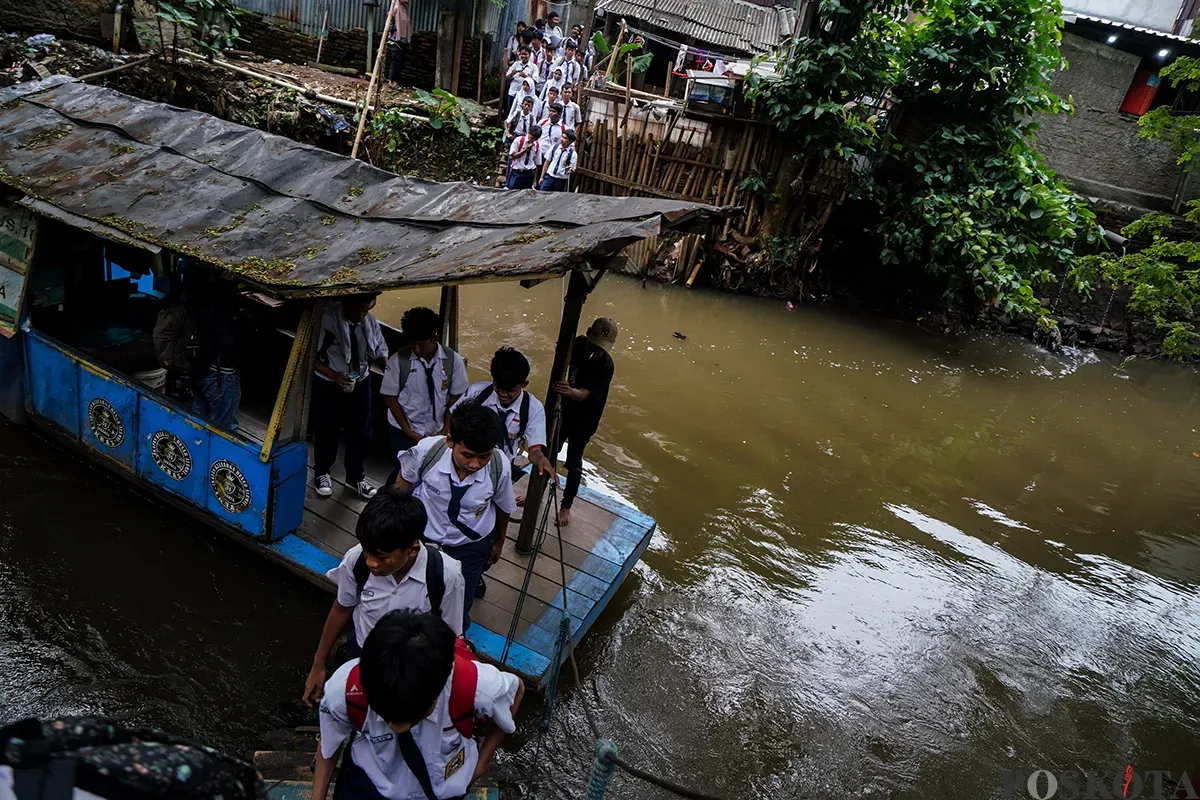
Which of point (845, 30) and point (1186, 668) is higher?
point (845, 30)

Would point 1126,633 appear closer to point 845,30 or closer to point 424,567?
point 424,567

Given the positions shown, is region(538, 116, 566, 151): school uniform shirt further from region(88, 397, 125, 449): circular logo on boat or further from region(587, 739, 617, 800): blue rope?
region(587, 739, 617, 800): blue rope

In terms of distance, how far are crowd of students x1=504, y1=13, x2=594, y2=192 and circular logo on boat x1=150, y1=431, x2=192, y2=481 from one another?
26.9 feet

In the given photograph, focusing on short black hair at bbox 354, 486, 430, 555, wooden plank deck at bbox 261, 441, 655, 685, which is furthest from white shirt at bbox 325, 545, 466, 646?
wooden plank deck at bbox 261, 441, 655, 685

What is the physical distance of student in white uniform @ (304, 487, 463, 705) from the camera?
2801 mm

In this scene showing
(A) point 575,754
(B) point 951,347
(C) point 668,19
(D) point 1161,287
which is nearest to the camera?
(A) point 575,754

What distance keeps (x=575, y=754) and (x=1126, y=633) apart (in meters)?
5.19

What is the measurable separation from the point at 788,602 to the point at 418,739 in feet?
14.4

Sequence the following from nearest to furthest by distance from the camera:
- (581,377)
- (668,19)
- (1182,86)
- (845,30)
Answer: (581,377), (845,30), (1182,86), (668,19)

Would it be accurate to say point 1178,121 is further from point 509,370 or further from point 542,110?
point 509,370

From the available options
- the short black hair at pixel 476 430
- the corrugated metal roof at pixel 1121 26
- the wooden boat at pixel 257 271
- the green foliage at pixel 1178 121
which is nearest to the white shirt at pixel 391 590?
the short black hair at pixel 476 430

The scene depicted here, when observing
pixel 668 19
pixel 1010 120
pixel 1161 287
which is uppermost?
pixel 668 19

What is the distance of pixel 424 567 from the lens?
118 inches

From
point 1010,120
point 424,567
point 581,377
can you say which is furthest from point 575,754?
point 1010,120
